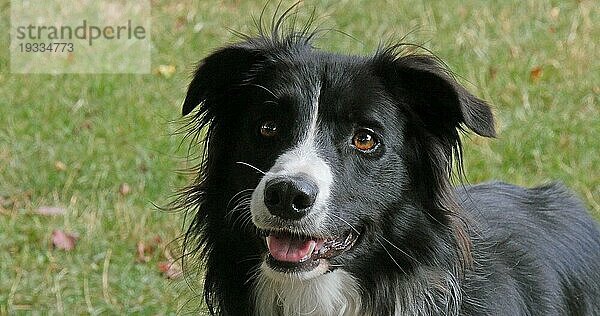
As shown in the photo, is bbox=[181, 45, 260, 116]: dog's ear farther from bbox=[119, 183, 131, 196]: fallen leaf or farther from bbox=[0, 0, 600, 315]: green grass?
bbox=[119, 183, 131, 196]: fallen leaf

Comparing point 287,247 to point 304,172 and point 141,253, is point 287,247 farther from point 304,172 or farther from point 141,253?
point 141,253

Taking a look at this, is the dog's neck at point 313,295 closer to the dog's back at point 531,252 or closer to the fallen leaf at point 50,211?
the dog's back at point 531,252

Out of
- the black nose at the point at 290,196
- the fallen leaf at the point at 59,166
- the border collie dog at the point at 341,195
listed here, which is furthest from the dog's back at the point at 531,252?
the fallen leaf at the point at 59,166

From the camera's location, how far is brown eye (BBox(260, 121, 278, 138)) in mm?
3648

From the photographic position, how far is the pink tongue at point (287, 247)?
3.57 m

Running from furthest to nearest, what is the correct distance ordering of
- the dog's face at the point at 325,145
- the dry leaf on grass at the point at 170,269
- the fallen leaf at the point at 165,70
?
the fallen leaf at the point at 165,70
the dry leaf on grass at the point at 170,269
the dog's face at the point at 325,145

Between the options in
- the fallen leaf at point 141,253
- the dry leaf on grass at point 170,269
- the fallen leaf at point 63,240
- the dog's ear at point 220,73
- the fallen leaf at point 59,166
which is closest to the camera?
the dog's ear at point 220,73

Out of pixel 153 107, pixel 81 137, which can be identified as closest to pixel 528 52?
pixel 153 107

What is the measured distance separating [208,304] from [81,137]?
11.3ft

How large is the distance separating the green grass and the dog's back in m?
1.58

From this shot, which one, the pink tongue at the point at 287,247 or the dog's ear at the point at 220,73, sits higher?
the dog's ear at the point at 220,73

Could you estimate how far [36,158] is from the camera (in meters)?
6.90

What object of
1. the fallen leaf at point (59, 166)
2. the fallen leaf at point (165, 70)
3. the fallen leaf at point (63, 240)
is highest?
the fallen leaf at point (165, 70)

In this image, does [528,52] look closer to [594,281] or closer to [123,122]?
[123,122]
